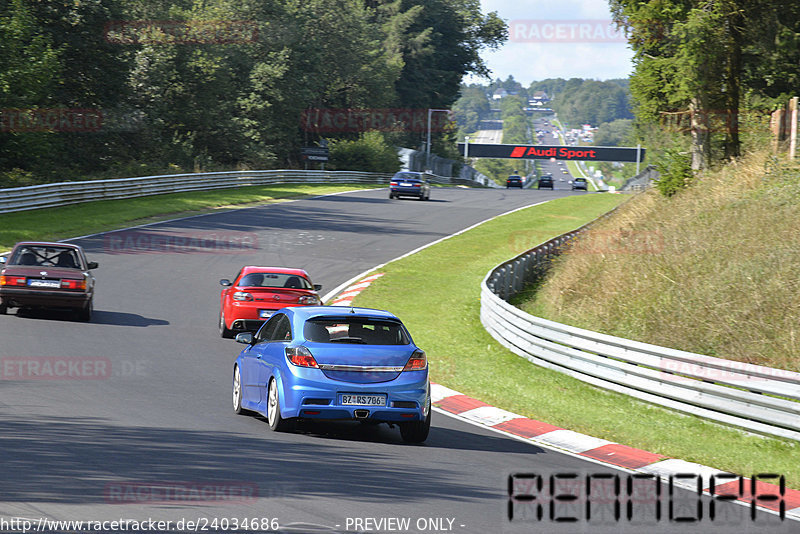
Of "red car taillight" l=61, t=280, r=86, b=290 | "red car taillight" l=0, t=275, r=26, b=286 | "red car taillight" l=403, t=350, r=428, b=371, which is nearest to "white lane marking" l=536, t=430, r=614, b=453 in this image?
"red car taillight" l=403, t=350, r=428, b=371

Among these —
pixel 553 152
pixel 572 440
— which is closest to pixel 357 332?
pixel 572 440

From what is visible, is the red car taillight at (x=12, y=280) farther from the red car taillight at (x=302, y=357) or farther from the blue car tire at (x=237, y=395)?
the red car taillight at (x=302, y=357)

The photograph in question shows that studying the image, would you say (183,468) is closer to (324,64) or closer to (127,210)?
(127,210)

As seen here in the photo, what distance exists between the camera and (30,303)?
19.1m

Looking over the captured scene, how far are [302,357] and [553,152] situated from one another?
115 metres

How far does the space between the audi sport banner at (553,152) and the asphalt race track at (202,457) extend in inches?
4142

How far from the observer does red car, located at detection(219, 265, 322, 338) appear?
18625 mm

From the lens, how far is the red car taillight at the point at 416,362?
1080cm

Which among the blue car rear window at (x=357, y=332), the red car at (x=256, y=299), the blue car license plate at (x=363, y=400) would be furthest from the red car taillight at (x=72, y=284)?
the blue car license plate at (x=363, y=400)

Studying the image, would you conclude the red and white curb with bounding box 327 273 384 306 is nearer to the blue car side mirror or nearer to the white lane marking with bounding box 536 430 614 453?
the blue car side mirror

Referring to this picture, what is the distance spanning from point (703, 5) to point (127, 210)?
2287 centimetres

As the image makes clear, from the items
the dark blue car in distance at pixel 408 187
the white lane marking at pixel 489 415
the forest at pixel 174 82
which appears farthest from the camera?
the dark blue car in distance at pixel 408 187

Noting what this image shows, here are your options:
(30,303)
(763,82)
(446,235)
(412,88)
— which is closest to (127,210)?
(446,235)

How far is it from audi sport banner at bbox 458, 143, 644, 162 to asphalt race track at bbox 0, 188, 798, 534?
105219 mm
